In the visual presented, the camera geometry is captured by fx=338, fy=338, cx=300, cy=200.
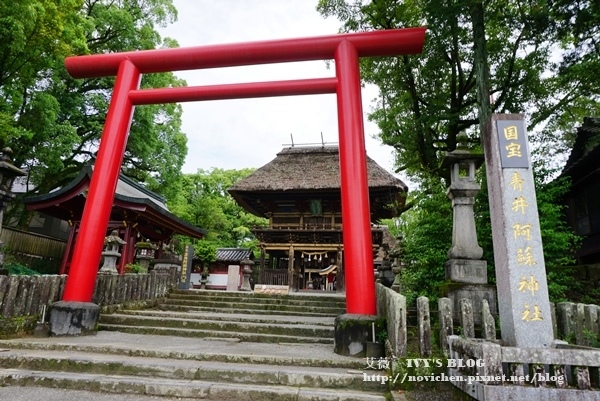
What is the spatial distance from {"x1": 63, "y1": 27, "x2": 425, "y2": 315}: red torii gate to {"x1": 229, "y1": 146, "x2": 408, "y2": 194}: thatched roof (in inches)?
332

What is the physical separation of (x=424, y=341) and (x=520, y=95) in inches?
391

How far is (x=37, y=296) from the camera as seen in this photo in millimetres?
5516

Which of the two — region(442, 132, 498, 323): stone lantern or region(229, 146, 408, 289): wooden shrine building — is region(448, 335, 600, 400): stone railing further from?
region(229, 146, 408, 289): wooden shrine building

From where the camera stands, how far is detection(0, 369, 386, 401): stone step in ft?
11.0

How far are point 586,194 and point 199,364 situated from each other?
14563 millimetres

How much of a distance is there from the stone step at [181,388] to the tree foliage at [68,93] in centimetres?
880

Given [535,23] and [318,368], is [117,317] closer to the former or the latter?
[318,368]

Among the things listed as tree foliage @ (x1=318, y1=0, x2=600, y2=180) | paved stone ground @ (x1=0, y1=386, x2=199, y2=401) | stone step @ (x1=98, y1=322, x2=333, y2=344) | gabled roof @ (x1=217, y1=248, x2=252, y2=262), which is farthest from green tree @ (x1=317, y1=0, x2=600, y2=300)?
gabled roof @ (x1=217, y1=248, x2=252, y2=262)

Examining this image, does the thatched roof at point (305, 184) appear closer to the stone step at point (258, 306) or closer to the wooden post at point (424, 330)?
the stone step at point (258, 306)

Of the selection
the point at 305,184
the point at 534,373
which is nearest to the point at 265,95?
the point at 534,373

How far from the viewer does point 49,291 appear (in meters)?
5.71

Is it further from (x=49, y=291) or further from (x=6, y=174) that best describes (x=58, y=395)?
(x=6, y=174)

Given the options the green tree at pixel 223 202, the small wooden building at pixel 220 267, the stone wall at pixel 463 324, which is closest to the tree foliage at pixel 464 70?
the stone wall at pixel 463 324

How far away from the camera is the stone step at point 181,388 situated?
11.0 ft
